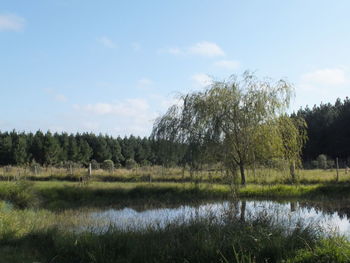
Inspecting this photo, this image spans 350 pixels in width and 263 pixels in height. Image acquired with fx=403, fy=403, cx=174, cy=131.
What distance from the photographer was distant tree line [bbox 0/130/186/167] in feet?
185

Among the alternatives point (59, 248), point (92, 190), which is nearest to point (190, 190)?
point (92, 190)

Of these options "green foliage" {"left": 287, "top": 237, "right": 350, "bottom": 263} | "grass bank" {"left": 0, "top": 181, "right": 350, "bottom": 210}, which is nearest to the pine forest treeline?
"grass bank" {"left": 0, "top": 181, "right": 350, "bottom": 210}

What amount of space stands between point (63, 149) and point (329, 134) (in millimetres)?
40953

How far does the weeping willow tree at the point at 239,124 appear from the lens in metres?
21.6

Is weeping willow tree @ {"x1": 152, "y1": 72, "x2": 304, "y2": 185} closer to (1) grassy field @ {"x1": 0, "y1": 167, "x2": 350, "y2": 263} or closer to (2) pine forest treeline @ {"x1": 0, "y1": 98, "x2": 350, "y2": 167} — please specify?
(1) grassy field @ {"x1": 0, "y1": 167, "x2": 350, "y2": 263}

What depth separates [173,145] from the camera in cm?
2238

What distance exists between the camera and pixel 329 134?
6200 cm

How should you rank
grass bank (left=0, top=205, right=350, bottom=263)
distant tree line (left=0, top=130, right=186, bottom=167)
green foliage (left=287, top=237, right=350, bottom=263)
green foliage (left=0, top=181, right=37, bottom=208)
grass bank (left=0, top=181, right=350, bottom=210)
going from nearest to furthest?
1. green foliage (left=287, top=237, right=350, bottom=263)
2. grass bank (left=0, top=205, right=350, bottom=263)
3. green foliage (left=0, top=181, right=37, bottom=208)
4. grass bank (left=0, top=181, right=350, bottom=210)
5. distant tree line (left=0, top=130, right=186, bottom=167)

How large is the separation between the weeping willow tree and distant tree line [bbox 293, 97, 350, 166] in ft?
119

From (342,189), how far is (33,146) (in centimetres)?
4797

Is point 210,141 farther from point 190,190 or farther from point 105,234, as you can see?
point 105,234

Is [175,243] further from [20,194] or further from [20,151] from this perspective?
[20,151]

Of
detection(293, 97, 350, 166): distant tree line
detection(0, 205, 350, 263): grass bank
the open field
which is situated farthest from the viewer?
detection(293, 97, 350, 166): distant tree line

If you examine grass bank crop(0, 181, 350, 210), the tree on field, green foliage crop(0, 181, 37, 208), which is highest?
the tree on field
